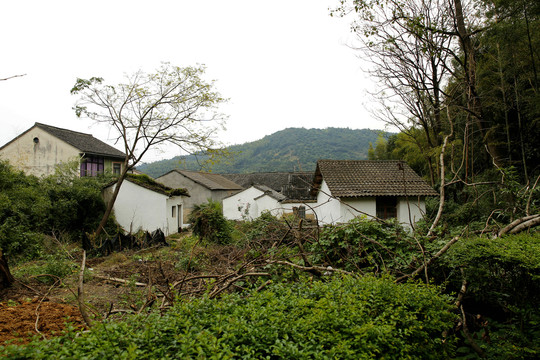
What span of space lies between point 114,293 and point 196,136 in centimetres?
1091

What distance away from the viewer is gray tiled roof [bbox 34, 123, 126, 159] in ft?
78.1

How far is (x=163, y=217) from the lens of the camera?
2008 cm

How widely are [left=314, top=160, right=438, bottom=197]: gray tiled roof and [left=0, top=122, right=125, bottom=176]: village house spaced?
17.4 metres

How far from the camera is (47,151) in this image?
2394cm

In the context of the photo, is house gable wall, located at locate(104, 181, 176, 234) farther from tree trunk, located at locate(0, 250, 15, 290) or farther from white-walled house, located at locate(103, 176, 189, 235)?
tree trunk, located at locate(0, 250, 15, 290)

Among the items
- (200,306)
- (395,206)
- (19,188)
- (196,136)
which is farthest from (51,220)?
(395,206)

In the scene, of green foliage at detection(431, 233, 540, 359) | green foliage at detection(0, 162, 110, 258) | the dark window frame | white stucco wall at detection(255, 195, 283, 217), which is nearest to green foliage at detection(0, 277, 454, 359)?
green foliage at detection(431, 233, 540, 359)

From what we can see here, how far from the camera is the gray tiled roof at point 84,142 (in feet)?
78.1

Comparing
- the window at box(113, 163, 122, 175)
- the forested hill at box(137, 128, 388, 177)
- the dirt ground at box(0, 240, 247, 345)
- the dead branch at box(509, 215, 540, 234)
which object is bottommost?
the dirt ground at box(0, 240, 247, 345)

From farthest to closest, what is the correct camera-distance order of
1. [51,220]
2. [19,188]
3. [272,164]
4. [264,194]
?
[272,164] < [264,194] < [51,220] < [19,188]

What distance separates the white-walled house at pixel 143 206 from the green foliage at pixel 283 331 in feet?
58.2

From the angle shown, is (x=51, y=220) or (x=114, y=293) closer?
(x=114, y=293)

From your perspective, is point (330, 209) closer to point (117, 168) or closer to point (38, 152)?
point (117, 168)

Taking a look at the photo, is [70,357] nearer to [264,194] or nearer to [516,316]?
[516,316]
